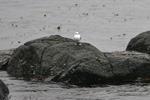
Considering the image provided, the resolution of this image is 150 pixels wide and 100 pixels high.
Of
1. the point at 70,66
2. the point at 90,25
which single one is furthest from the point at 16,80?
the point at 90,25

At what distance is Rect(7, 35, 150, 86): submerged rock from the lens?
71.3 ft

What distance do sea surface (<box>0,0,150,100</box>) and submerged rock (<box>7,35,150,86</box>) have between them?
64 cm

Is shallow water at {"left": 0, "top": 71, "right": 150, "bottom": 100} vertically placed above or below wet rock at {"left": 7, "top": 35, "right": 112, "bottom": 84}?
below

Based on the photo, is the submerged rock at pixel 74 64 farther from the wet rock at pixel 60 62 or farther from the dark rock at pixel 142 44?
the dark rock at pixel 142 44

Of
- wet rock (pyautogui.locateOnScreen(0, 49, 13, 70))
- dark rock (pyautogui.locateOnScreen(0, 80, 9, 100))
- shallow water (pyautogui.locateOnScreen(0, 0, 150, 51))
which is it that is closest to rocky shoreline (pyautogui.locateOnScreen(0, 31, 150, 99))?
wet rock (pyautogui.locateOnScreen(0, 49, 13, 70))

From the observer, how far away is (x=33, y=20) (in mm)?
45625

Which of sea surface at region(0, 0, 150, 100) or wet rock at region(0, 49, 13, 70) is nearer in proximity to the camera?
sea surface at region(0, 0, 150, 100)

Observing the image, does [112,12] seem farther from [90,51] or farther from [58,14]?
[90,51]

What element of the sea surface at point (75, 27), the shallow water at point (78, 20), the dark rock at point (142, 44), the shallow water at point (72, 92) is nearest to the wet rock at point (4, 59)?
the sea surface at point (75, 27)

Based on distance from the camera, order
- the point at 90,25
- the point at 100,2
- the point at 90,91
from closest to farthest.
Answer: the point at 90,91
the point at 90,25
the point at 100,2

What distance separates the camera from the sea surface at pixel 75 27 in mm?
20500

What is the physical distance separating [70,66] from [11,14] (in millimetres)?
28349

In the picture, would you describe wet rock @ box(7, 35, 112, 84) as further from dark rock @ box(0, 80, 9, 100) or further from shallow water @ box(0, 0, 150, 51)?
shallow water @ box(0, 0, 150, 51)

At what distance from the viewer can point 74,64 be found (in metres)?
21.7
